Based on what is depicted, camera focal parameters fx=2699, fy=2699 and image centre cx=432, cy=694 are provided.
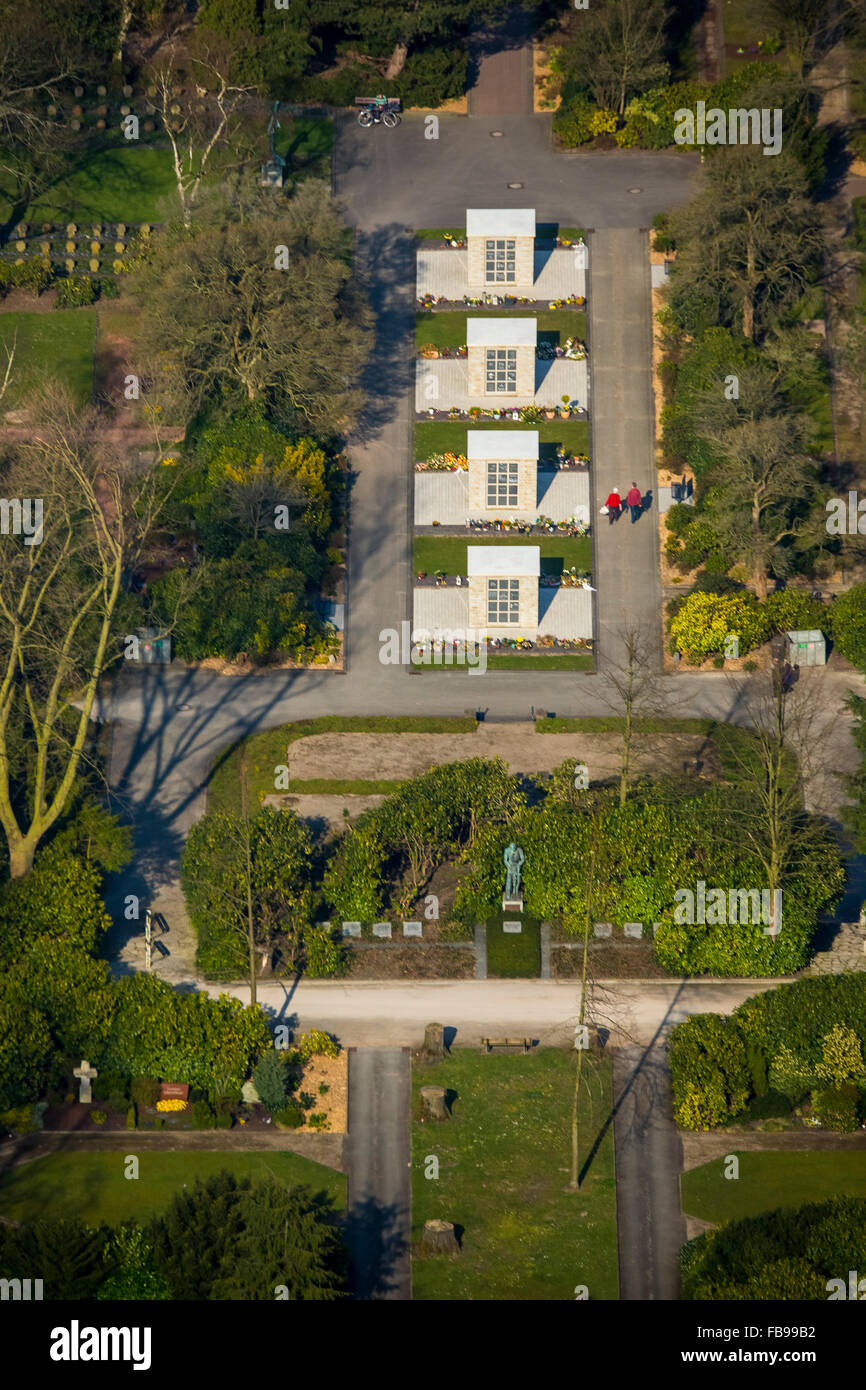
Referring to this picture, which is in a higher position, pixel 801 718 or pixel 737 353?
pixel 737 353

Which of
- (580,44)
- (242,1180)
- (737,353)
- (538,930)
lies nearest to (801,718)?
(538,930)

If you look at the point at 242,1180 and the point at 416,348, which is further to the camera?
the point at 416,348

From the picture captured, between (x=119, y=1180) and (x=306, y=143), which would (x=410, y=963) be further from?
(x=306, y=143)

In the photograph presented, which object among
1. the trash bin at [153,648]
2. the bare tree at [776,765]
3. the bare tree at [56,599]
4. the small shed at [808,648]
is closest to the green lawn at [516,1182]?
the bare tree at [776,765]

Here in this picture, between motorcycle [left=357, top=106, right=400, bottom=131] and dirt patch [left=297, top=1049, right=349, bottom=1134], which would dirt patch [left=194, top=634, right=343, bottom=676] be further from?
motorcycle [left=357, top=106, right=400, bottom=131]

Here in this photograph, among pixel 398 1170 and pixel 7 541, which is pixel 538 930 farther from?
pixel 7 541
